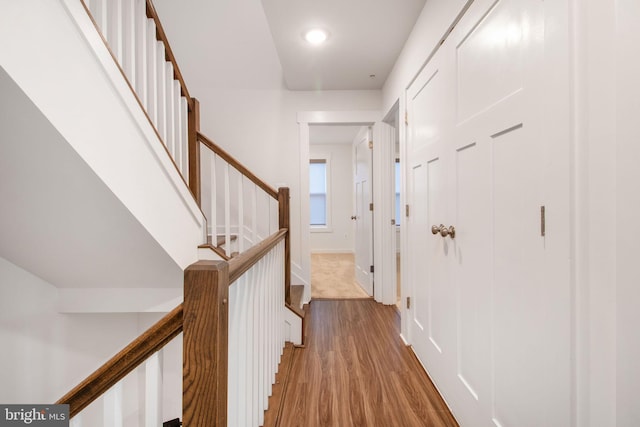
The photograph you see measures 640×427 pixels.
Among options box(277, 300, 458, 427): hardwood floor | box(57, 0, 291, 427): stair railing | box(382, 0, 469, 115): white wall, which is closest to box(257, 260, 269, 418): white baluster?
box(57, 0, 291, 427): stair railing

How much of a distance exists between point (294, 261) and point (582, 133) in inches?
105

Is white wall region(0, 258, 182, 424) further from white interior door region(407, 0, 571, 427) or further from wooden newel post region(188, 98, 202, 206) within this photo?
white interior door region(407, 0, 571, 427)

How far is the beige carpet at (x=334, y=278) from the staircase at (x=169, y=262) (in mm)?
1306

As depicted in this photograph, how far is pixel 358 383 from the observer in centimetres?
168

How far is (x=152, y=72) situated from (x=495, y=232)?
67.7 inches

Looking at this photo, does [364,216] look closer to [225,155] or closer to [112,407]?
[225,155]

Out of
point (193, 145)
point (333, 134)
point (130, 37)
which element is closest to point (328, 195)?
point (333, 134)

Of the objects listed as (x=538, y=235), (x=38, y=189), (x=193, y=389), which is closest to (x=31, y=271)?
(x=38, y=189)

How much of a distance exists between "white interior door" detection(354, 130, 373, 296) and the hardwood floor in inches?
34.1

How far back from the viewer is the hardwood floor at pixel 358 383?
4.63 ft

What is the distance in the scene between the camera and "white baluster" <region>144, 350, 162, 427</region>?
65 cm

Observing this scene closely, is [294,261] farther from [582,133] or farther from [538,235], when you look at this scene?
[582,133]

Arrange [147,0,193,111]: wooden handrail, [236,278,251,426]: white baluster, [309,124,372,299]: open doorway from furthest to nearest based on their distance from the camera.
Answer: [309,124,372,299]: open doorway
[147,0,193,111]: wooden handrail
[236,278,251,426]: white baluster

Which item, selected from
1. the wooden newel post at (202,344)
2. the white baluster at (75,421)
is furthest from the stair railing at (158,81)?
the white baluster at (75,421)
